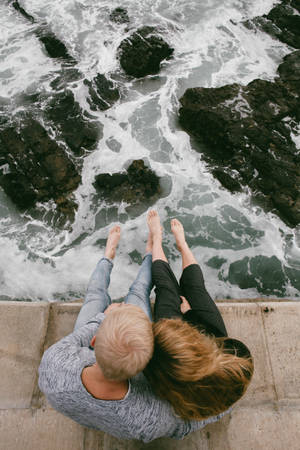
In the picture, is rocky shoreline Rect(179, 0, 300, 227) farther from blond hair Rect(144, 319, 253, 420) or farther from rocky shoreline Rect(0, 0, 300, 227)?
blond hair Rect(144, 319, 253, 420)

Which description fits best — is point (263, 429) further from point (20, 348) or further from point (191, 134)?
point (191, 134)

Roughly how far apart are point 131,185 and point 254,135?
2.27m

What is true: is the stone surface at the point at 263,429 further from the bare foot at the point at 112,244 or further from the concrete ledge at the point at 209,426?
the bare foot at the point at 112,244

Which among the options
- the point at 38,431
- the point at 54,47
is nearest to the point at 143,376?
the point at 38,431

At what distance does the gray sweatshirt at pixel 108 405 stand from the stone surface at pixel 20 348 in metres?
1.00

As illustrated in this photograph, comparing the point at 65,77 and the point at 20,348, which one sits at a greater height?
the point at 65,77

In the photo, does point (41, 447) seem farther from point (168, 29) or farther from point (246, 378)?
point (168, 29)

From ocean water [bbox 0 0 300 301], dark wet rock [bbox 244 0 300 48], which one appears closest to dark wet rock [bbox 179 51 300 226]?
ocean water [bbox 0 0 300 301]

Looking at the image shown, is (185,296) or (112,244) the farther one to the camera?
(112,244)

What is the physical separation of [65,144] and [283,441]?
195 inches

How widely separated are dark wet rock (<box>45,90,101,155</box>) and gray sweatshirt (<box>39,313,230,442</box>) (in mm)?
4099

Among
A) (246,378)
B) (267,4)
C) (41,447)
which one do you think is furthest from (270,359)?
(267,4)

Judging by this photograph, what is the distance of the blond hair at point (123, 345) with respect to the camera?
1369 mm

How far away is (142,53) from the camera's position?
20.7 feet
